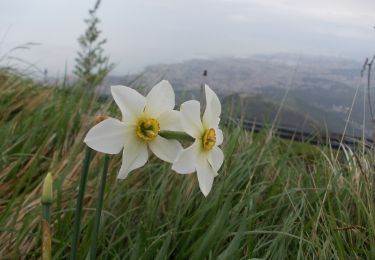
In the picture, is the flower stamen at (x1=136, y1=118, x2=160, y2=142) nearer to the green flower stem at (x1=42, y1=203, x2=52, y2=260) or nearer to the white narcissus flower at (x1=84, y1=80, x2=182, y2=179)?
the white narcissus flower at (x1=84, y1=80, x2=182, y2=179)

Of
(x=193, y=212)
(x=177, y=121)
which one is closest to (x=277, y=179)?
(x=193, y=212)

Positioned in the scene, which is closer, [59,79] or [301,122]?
[301,122]

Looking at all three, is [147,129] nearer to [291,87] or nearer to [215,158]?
[215,158]

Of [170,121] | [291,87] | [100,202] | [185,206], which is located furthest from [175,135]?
[291,87]

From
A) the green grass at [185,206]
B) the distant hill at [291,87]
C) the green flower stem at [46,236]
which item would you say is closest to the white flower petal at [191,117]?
the green flower stem at [46,236]

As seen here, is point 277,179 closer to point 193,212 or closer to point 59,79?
point 193,212

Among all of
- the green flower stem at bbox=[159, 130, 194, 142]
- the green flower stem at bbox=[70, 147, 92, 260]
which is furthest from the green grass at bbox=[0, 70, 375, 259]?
the green flower stem at bbox=[159, 130, 194, 142]
